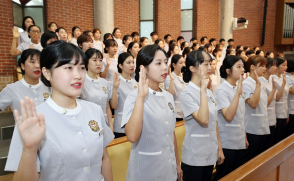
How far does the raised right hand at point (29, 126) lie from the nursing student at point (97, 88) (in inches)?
69.9

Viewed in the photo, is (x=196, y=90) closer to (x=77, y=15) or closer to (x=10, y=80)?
(x=10, y=80)

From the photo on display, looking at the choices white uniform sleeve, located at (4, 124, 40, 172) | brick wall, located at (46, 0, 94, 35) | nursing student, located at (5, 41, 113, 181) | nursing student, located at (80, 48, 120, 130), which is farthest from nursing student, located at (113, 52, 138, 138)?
brick wall, located at (46, 0, 94, 35)

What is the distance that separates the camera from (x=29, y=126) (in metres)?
Answer: 1.05

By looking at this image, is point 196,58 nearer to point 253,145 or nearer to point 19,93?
point 253,145

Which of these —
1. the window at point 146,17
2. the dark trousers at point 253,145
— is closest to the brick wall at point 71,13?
the window at point 146,17

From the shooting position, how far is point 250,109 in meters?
3.20

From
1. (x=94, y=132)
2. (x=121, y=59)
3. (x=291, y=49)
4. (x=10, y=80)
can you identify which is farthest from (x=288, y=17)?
(x=94, y=132)

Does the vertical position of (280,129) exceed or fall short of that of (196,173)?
it falls short

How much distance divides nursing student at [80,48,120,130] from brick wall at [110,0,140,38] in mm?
4986

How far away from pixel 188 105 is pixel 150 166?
2.24ft

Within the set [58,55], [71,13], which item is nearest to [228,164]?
[58,55]

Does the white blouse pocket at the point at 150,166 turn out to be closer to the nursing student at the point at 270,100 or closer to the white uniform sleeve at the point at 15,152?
the white uniform sleeve at the point at 15,152

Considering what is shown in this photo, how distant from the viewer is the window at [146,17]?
28.1ft

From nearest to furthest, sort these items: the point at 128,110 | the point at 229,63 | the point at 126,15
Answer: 1. the point at 128,110
2. the point at 229,63
3. the point at 126,15
